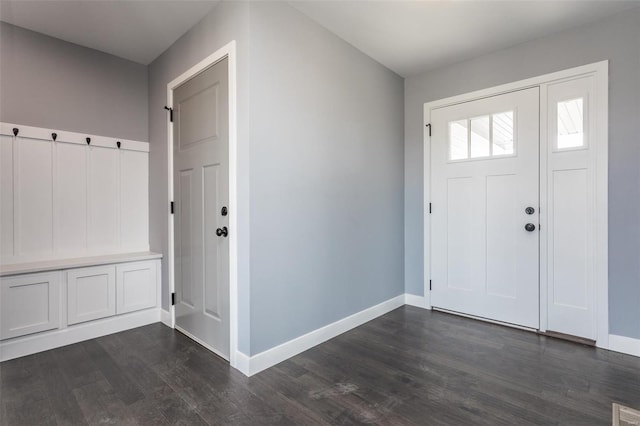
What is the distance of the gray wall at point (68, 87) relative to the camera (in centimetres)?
251

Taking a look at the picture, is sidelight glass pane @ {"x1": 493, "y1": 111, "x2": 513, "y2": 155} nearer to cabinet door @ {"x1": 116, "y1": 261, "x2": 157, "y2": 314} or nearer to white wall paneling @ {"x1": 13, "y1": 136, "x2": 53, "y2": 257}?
cabinet door @ {"x1": 116, "y1": 261, "x2": 157, "y2": 314}

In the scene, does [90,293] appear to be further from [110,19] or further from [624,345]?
[624,345]

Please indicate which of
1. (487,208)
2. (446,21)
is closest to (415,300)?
(487,208)

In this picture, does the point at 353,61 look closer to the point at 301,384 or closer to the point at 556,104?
the point at 556,104

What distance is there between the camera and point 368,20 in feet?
8.21

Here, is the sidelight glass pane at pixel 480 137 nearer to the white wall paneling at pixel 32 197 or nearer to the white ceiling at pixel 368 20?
the white ceiling at pixel 368 20

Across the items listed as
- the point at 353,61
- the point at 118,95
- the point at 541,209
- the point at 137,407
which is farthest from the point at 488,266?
the point at 118,95

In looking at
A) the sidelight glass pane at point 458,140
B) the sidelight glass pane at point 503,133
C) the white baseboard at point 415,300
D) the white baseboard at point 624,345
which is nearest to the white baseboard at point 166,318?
the white baseboard at point 415,300

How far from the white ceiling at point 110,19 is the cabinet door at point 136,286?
1997 millimetres

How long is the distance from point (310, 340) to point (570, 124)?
9.09ft

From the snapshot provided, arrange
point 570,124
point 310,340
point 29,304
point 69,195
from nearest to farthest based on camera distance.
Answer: point 29,304 < point 310,340 < point 570,124 < point 69,195

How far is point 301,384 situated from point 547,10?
3.20 m

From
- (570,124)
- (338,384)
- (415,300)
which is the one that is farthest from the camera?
(415,300)

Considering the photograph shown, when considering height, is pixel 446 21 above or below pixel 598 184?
above
